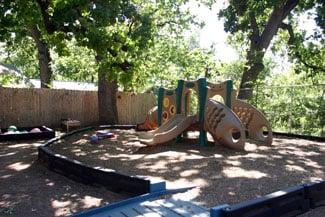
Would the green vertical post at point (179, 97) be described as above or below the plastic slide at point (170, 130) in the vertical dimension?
above

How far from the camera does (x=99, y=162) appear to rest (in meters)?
7.39

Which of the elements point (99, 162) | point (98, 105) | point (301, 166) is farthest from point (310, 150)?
point (98, 105)

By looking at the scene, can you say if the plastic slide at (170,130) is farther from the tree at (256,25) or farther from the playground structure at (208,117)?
the tree at (256,25)

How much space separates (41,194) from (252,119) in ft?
22.5

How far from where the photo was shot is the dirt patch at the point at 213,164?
522cm

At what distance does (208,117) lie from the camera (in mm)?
9133

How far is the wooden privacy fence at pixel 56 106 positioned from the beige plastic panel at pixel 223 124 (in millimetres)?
8772

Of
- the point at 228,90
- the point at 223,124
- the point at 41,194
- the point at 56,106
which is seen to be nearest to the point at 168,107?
the point at 228,90

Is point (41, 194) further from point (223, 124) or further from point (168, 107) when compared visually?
point (168, 107)

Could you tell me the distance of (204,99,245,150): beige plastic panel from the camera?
858cm

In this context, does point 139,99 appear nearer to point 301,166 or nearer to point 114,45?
point 114,45

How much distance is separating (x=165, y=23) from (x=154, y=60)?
2228mm

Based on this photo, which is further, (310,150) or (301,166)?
(310,150)

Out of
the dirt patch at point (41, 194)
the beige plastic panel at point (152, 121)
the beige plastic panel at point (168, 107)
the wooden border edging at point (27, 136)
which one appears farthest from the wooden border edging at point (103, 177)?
the beige plastic panel at point (152, 121)
